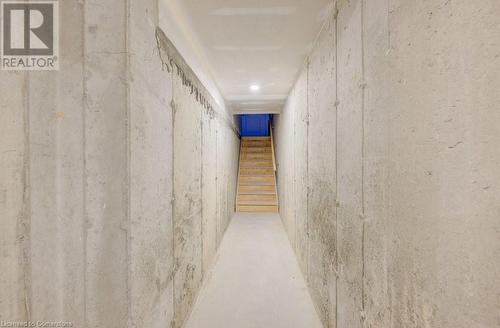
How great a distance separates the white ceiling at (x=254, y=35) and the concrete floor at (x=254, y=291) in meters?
2.46

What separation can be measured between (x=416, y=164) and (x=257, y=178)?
559cm

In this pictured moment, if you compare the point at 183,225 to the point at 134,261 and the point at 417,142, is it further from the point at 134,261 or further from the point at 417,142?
the point at 417,142

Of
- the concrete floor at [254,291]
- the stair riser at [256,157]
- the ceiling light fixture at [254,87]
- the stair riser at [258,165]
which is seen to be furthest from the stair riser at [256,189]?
the ceiling light fixture at [254,87]

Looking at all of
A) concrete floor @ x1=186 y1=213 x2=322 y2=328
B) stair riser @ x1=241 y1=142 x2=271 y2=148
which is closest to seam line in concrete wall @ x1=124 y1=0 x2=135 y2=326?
concrete floor @ x1=186 y1=213 x2=322 y2=328

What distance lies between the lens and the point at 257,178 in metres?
6.35

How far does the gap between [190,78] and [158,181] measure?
1.10 metres

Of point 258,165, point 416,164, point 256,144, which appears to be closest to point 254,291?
point 416,164

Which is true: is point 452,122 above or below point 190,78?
below

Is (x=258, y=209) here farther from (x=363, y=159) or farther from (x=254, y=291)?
(x=363, y=159)

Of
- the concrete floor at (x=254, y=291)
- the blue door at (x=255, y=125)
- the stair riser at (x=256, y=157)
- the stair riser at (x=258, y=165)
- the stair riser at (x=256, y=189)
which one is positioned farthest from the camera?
the blue door at (x=255, y=125)

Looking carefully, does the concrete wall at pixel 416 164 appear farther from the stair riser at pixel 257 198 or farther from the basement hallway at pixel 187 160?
the stair riser at pixel 257 198

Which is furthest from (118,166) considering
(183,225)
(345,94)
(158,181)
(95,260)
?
(345,94)

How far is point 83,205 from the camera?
1004mm

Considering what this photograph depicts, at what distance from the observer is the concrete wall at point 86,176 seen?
878 mm
